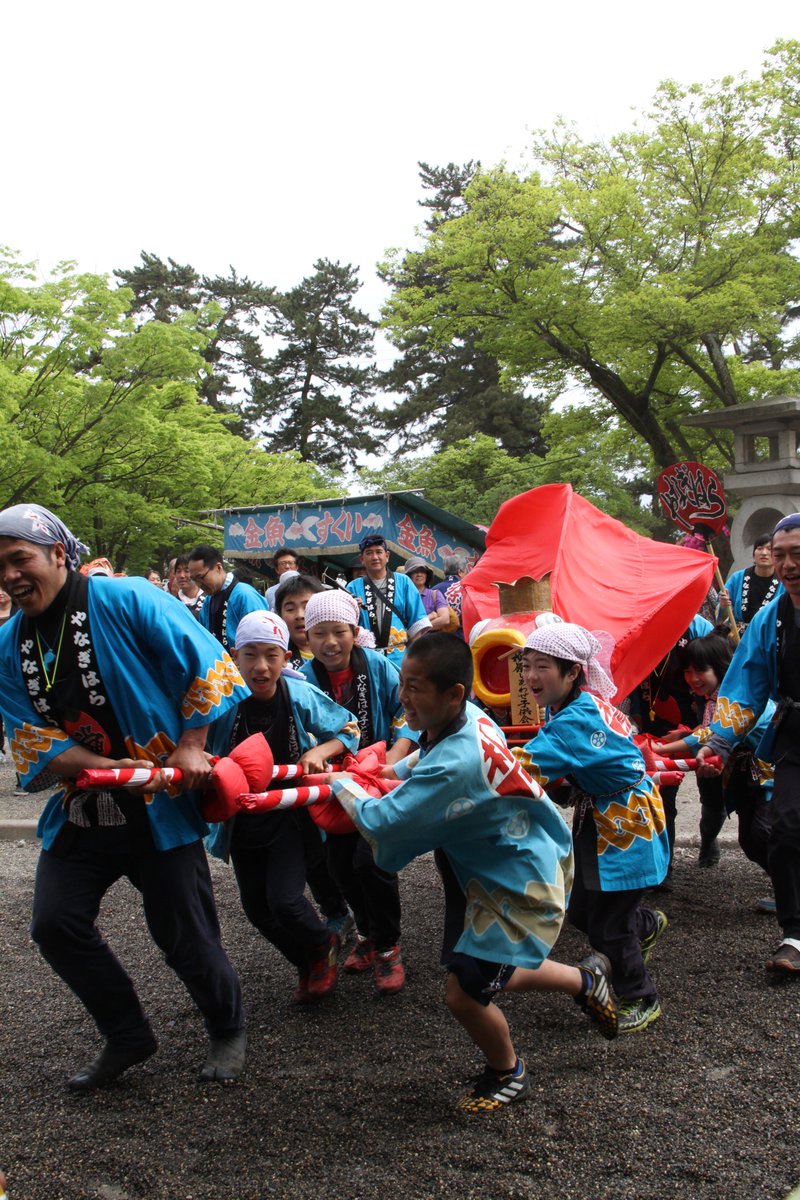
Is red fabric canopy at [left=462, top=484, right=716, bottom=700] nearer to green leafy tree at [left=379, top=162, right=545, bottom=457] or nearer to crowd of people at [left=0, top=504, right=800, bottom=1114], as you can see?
crowd of people at [left=0, top=504, right=800, bottom=1114]

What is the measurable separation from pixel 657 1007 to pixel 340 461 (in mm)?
34859

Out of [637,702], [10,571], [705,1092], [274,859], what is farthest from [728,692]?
[10,571]

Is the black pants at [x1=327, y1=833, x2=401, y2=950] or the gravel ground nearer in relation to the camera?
the gravel ground

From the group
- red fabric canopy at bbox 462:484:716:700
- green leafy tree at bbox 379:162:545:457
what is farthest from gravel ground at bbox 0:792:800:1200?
green leafy tree at bbox 379:162:545:457

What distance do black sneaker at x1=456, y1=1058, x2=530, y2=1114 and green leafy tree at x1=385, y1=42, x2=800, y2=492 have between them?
17519 millimetres

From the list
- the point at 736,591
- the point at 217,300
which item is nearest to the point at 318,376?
the point at 217,300

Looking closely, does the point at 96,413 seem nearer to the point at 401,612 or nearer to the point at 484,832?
the point at 401,612

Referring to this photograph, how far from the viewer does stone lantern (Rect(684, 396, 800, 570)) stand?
1689 centimetres

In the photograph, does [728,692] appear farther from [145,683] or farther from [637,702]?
[145,683]

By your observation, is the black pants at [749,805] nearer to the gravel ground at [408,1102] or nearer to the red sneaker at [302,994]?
the gravel ground at [408,1102]

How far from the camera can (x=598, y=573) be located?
19.5 feet

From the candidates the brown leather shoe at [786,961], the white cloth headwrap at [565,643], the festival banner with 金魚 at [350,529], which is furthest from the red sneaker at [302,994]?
the festival banner with 金魚 at [350,529]

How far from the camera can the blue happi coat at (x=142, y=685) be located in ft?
10.2

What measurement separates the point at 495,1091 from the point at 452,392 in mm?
34310
